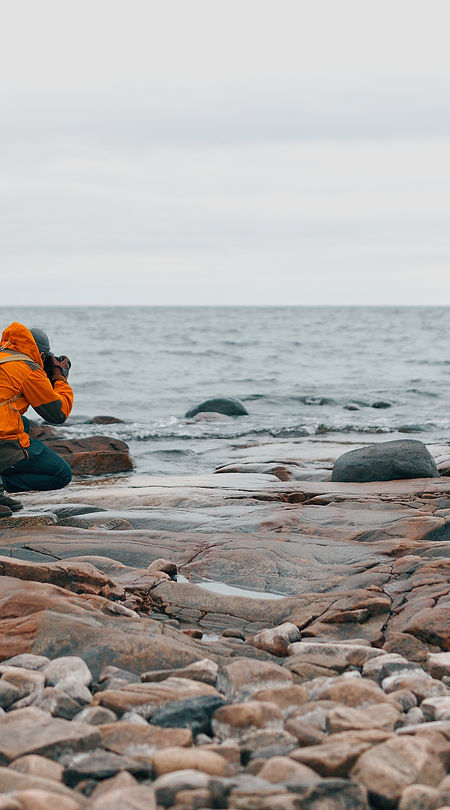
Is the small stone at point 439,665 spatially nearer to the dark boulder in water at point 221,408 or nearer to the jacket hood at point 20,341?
the jacket hood at point 20,341

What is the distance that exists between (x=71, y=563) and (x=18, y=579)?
372 millimetres

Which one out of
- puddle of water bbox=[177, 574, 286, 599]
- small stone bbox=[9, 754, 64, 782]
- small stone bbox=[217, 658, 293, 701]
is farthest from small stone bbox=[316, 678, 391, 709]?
puddle of water bbox=[177, 574, 286, 599]

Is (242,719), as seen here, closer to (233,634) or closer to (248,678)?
(248,678)

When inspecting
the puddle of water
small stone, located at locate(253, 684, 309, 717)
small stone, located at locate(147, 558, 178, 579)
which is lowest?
the puddle of water

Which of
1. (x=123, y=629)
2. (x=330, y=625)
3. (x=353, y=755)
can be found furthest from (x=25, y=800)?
(x=330, y=625)

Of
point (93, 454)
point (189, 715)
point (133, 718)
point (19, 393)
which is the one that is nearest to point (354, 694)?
point (189, 715)

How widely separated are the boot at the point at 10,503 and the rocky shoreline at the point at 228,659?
22.2 inches

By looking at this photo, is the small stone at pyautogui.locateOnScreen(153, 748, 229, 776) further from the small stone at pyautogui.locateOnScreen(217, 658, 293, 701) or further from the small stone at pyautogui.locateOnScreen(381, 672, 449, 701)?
the small stone at pyautogui.locateOnScreen(381, 672, 449, 701)

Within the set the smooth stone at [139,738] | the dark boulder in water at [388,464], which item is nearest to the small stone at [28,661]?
the smooth stone at [139,738]

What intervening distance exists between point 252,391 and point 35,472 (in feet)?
54.1

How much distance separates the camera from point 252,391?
24188 millimetres

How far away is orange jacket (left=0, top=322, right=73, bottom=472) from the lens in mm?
7223

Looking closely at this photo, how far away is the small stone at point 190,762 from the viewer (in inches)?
120

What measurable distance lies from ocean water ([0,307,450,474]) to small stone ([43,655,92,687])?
7.97m
